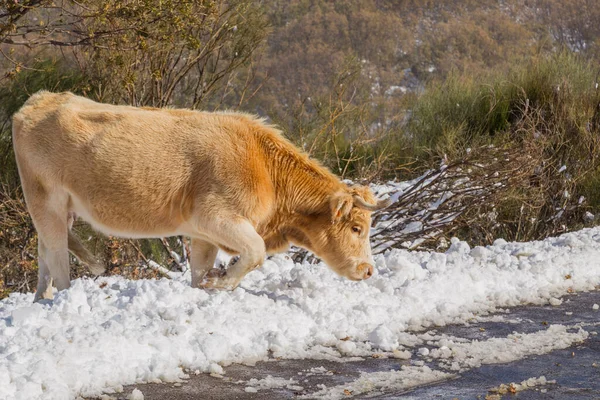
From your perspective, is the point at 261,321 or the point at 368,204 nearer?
the point at 261,321

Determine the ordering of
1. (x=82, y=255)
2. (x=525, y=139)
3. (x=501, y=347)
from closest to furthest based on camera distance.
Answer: (x=501, y=347)
(x=82, y=255)
(x=525, y=139)

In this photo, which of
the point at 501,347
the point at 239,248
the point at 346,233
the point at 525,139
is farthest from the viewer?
the point at 525,139

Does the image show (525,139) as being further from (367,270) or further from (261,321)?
(261,321)

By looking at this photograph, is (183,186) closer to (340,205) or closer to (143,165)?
(143,165)

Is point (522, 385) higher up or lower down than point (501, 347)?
higher up

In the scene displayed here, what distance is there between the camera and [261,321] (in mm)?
6711

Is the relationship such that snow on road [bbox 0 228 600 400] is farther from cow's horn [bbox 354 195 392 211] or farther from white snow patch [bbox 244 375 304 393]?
cow's horn [bbox 354 195 392 211]

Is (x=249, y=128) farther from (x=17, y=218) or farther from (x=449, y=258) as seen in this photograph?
(x=17, y=218)

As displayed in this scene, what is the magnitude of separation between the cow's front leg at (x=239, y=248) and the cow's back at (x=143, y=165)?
0.62 ft

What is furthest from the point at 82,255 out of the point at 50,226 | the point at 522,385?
the point at 522,385

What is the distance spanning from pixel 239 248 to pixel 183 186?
77 centimetres

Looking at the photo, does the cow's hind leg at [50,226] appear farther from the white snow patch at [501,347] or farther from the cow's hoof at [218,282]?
the white snow patch at [501,347]

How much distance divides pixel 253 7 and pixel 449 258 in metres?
9.39

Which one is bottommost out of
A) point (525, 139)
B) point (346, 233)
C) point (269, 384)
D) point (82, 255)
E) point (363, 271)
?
point (525, 139)
